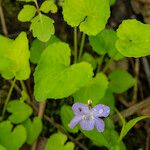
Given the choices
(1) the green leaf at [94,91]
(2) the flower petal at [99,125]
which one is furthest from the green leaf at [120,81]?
(2) the flower petal at [99,125]

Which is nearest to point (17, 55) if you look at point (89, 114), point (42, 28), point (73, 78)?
point (42, 28)

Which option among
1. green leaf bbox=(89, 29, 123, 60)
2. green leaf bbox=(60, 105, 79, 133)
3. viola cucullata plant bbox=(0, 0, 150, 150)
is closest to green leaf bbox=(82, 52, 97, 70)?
viola cucullata plant bbox=(0, 0, 150, 150)

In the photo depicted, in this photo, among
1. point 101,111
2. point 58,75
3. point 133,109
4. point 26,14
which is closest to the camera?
point 101,111

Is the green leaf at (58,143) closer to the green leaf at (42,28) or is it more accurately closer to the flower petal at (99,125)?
the flower petal at (99,125)

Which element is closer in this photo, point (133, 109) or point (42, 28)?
point (42, 28)

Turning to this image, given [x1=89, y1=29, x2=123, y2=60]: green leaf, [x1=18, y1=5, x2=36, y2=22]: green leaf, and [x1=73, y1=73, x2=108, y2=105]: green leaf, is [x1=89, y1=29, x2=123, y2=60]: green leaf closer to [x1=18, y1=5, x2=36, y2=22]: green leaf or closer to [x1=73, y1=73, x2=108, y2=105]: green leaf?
[x1=73, y1=73, x2=108, y2=105]: green leaf

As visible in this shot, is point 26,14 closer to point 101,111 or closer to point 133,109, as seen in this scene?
point 101,111
